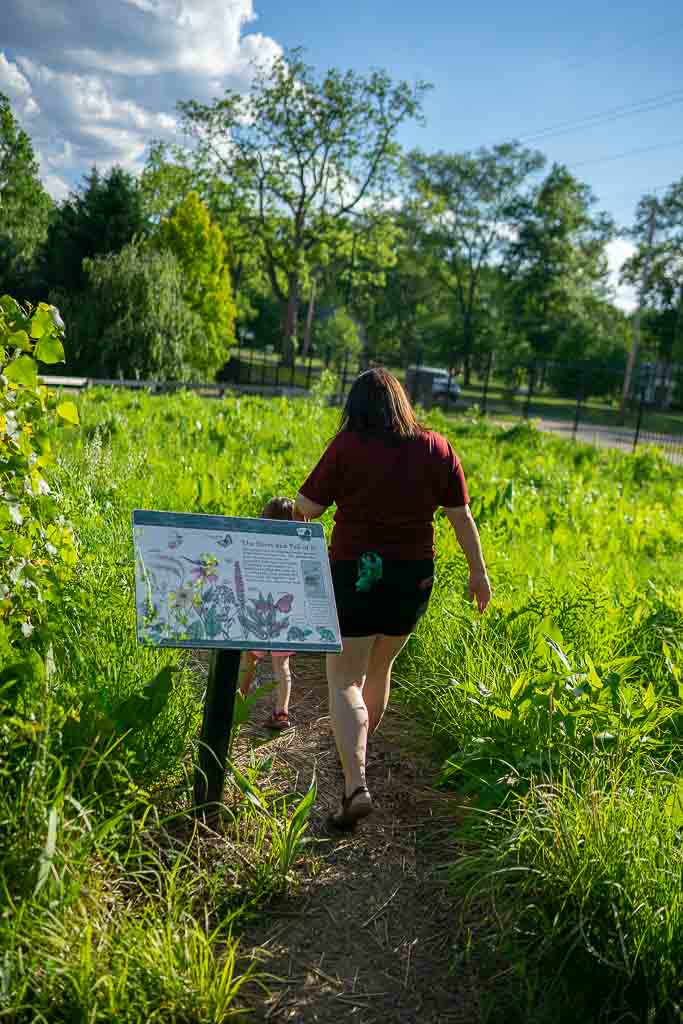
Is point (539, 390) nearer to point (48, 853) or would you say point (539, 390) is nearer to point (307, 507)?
point (307, 507)

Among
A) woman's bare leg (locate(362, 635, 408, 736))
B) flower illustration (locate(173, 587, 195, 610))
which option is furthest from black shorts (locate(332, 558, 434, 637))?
flower illustration (locate(173, 587, 195, 610))

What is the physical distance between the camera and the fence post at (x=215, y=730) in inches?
109

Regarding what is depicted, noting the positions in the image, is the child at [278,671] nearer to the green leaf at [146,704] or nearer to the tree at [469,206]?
the green leaf at [146,704]

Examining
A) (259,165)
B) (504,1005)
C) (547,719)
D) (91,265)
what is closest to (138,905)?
(504,1005)

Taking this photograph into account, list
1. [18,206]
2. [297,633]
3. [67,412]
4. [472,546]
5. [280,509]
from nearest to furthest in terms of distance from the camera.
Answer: [297,633] < [67,412] < [472,546] < [280,509] < [18,206]

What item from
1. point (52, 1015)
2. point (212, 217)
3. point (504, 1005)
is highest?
point (212, 217)

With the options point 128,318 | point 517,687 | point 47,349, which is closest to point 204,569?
point 47,349

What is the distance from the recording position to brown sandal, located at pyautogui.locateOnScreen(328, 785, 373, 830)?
3098 millimetres

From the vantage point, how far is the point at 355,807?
3098 mm

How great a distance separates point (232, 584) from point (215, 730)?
501 millimetres

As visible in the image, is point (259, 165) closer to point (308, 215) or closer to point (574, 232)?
point (308, 215)

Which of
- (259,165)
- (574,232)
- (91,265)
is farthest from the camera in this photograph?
(574,232)

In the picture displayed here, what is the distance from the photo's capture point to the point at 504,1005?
2.40 metres

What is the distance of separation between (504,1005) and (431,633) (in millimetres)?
2109
